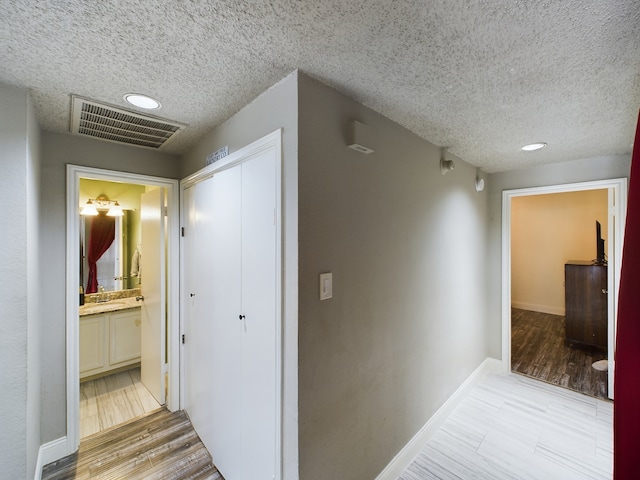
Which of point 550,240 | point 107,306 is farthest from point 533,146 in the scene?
point 107,306

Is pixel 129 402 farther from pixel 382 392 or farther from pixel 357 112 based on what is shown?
pixel 357 112

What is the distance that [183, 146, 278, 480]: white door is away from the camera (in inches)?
57.1

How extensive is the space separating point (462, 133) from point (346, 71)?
1.21 meters

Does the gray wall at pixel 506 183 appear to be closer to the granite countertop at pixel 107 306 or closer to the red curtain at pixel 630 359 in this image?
the red curtain at pixel 630 359

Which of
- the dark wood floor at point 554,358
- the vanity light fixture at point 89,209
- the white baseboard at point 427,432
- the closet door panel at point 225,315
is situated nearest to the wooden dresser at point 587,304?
the dark wood floor at point 554,358

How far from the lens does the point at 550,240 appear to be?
17.7ft

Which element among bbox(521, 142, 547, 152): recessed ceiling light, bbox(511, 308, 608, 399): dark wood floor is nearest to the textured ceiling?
bbox(521, 142, 547, 152): recessed ceiling light

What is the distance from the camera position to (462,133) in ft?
6.76

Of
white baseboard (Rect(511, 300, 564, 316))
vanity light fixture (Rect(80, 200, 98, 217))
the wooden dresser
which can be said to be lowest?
white baseboard (Rect(511, 300, 564, 316))

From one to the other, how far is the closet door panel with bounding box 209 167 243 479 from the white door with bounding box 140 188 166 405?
0.82m

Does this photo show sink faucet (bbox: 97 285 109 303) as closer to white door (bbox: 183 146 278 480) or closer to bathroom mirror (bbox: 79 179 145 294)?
bathroom mirror (bbox: 79 179 145 294)

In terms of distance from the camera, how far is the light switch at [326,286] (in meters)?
1.37

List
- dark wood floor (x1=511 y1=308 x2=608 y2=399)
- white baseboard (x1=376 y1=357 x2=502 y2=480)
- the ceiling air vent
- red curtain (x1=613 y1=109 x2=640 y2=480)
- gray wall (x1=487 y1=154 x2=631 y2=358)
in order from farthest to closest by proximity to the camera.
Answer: dark wood floor (x1=511 y1=308 x2=608 y2=399)
gray wall (x1=487 y1=154 x2=631 y2=358)
white baseboard (x1=376 y1=357 x2=502 y2=480)
the ceiling air vent
red curtain (x1=613 y1=109 x2=640 y2=480)

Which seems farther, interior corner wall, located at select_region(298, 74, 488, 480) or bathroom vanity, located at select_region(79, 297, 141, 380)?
bathroom vanity, located at select_region(79, 297, 141, 380)
